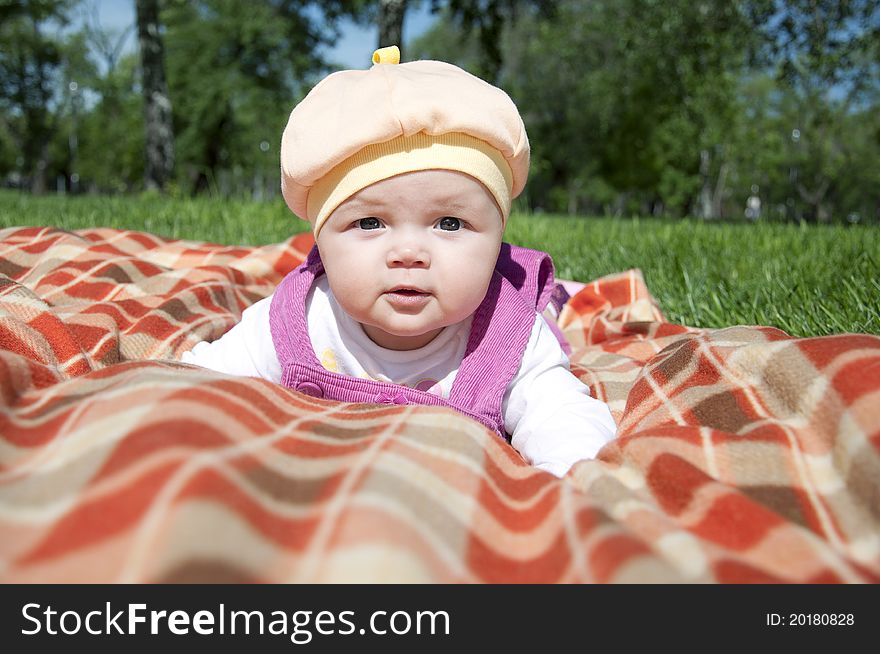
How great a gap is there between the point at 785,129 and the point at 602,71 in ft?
50.6

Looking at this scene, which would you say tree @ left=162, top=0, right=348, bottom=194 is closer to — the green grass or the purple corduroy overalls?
the green grass

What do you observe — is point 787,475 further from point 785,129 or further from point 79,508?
point 785,129

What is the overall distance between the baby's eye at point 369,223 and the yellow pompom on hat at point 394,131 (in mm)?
71

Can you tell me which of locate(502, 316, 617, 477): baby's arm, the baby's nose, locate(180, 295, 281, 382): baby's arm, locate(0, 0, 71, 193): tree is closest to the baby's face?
the baby's nose

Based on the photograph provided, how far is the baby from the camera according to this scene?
170 centimetres

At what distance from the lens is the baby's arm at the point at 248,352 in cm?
213

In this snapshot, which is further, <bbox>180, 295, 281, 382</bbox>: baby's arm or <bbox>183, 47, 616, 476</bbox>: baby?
<bbox>180, 295, 281, 382</bbox>: baby's arm

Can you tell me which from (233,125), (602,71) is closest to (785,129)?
(602,71)

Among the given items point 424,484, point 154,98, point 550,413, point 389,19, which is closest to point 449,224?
point 550,413

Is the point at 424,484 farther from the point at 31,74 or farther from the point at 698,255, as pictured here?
the point at 31,74

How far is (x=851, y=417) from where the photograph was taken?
1373 millimetres

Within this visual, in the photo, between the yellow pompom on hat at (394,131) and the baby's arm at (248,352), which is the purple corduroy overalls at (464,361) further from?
the yellow pompom on hat at (394,131)

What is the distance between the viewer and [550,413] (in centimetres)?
185

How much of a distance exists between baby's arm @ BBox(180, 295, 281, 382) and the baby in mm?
57
